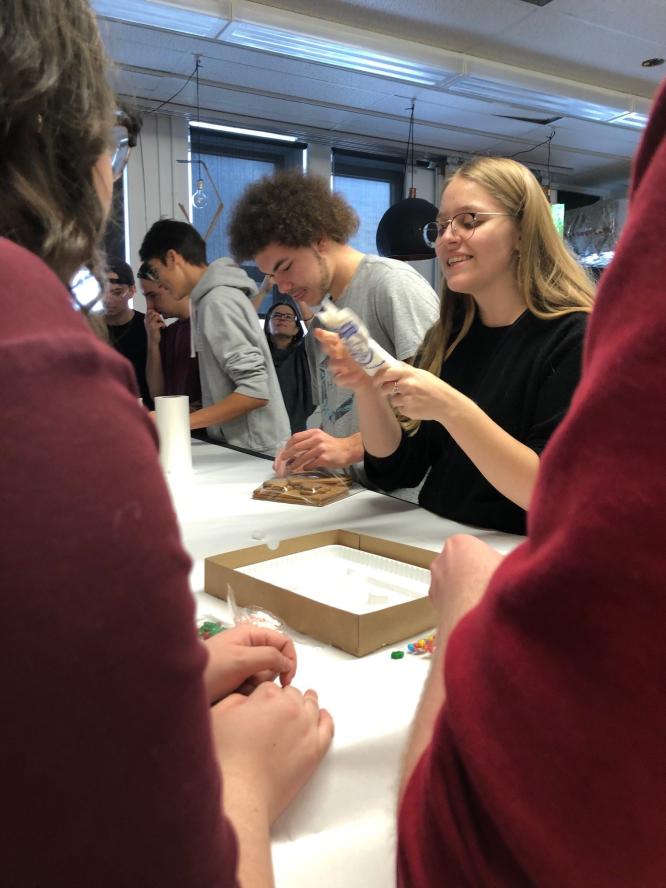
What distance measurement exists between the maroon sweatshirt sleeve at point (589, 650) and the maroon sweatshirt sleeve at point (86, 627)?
0.45ft

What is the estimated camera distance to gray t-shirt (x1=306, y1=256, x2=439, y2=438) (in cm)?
177

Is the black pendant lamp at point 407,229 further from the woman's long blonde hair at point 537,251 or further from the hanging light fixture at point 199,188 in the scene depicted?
the woman's long blonde hair at point 537,251

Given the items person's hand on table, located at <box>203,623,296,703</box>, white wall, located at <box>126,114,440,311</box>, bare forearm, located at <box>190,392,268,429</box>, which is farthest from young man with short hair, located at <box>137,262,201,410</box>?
person's hand on table, located at <box>203,623,296,703</box>

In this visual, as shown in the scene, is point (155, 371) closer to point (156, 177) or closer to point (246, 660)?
point (156, 177)

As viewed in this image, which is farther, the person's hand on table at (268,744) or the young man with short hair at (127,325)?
the young man with short hair at (127,325)

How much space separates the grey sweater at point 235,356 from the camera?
2.33 m

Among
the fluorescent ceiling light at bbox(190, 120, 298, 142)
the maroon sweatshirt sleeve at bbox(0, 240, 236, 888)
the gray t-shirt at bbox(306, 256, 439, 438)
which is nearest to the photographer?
the maroon sweatshirt sleeve at bbox(0, 240, 236, 888)

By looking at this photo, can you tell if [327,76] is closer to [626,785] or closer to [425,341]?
[425,341]

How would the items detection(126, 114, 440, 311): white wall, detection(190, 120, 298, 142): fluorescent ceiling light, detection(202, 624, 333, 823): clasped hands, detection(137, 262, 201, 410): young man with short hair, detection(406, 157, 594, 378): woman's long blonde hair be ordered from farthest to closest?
1. detection(190, 120, 298, 142): fluorescent ceiling light
2. detection(126, 114, 440, 311): white wall
3. detection(137, 262, 201, 410): young man with short hair
4. detection(406, 157, 594, 378): woman's long blonde hair
5. detection(202, 624, 333, 823): clasped hands

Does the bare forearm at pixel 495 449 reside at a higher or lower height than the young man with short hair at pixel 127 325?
lower

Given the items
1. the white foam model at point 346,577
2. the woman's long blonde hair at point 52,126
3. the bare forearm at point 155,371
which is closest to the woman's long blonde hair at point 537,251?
the white foam model at point 346,577

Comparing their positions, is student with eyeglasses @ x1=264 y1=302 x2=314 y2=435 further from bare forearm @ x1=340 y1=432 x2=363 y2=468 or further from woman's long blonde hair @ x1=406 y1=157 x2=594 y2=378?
woman's long blonde hair @ x1=406 y1=157 x2=594 y2=378

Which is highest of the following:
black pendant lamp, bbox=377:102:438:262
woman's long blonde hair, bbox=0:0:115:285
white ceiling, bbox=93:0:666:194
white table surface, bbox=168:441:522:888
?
white ceiling, bbox=93:0:666:194

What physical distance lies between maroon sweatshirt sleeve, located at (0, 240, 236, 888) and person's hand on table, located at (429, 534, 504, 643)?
31 centimetres
